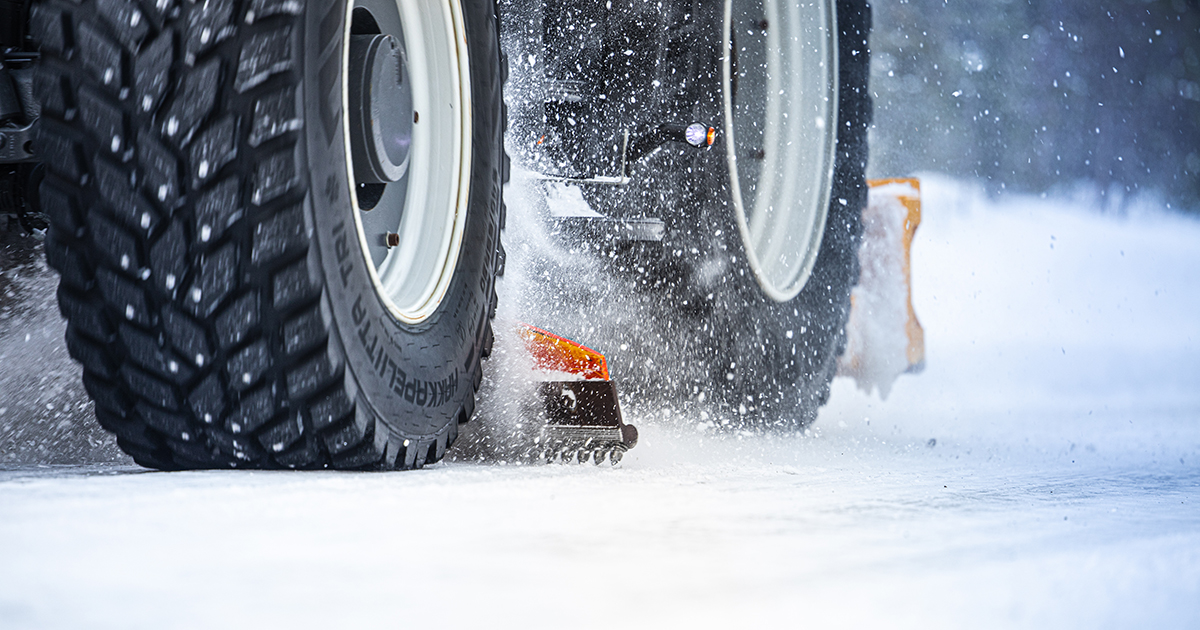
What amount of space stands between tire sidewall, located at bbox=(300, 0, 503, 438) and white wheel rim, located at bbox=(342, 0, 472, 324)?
0.02m

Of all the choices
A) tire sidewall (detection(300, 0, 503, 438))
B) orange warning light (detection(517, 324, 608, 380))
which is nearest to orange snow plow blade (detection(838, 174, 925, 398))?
orange warning light (detection(517, 324, 608, 380))

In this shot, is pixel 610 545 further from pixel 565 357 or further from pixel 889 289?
pixel 889 289

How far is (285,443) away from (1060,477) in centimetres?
102

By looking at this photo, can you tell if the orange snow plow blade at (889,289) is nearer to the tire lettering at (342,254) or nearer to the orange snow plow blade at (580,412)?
the orange snow plow blade at (580,412)

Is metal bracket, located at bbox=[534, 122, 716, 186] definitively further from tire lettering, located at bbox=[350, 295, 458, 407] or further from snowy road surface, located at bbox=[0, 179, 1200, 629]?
tire lettering, located at bbox=[350, 295, 458, 407]

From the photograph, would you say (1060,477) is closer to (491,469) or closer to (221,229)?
(491,469)

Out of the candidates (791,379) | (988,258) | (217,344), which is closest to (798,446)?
(791,379)

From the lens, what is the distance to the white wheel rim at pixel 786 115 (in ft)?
7.61

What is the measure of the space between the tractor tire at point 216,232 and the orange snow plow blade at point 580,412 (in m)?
0.36

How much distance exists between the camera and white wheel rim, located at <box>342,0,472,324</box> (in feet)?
4.47

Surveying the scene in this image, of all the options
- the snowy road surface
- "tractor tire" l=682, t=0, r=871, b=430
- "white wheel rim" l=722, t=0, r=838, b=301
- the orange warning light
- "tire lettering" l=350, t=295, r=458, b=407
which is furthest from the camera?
"white wheel rim" l=722, t=0, r=838, b=301

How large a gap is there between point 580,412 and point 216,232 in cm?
63

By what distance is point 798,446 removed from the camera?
2.04 m

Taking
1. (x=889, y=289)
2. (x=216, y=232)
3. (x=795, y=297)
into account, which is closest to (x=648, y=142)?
(x=795, y=297)
